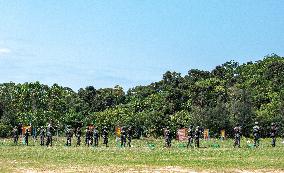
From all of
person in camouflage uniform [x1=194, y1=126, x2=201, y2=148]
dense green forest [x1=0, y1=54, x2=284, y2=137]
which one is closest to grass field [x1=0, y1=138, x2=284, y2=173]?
person in camouflage uniform [x1=194, y1=126, x2=201, y2=148]

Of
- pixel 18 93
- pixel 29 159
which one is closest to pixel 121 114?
pixel 18 93

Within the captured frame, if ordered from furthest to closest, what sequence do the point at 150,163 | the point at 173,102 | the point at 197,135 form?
the point at 173,102
the point at 197,135
the point at 150,163

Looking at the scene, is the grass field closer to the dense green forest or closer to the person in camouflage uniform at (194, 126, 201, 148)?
the person in camouflage uniform at (194, 126, 201, 148)

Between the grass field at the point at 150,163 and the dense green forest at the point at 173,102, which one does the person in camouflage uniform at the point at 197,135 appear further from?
the dense green forest at the point at 173,102

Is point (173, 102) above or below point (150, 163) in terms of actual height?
above

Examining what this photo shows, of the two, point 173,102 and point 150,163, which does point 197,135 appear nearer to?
point 150,163

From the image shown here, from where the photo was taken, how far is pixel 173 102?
94688 millimetres

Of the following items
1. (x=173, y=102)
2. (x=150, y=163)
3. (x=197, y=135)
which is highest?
(x=173, y=102)

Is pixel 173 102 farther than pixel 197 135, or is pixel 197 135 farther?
pixel 173 102

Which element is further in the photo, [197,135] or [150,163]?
[197,135]

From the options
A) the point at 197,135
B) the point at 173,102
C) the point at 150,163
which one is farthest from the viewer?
the point at 173,102

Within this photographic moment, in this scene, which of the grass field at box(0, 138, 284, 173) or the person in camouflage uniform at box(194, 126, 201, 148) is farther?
the person in camouflage uniform at box(194, 126, 201, 148)

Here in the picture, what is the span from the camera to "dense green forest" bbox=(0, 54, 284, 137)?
3147 inches

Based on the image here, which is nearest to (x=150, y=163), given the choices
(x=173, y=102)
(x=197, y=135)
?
(x=197, y=135)
